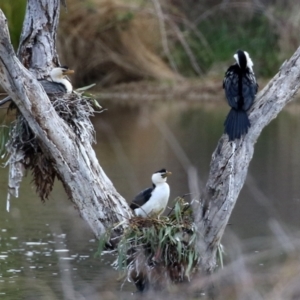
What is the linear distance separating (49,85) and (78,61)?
49.1ft

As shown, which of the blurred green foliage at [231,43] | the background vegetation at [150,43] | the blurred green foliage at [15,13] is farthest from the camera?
the blurred green foliage at [231,43]

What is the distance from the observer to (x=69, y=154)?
606 cm

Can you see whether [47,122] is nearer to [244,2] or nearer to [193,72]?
[193,72]

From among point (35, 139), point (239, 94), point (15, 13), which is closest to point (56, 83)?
point (35, 139)

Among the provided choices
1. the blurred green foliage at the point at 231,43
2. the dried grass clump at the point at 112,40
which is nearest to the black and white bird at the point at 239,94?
the dried grass clump at the point at 112,40

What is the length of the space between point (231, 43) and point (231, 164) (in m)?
17.5

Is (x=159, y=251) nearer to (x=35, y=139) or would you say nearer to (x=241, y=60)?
(x=35, y=139)

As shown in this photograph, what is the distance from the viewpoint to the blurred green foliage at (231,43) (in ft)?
73.2

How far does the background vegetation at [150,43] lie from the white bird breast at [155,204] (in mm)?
14160

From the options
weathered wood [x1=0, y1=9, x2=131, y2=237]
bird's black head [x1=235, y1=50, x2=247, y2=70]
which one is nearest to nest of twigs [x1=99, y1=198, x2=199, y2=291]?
weathered wood [x1=0, y1=9, x2=131, y2=237]

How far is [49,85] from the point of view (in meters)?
6.35

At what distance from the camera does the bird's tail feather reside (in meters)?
5.94

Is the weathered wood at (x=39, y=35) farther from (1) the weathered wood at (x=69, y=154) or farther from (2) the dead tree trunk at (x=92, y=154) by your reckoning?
(1) the weathered wood at (x=69, y=154)

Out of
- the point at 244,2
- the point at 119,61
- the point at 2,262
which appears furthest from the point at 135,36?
the point at 2,262
